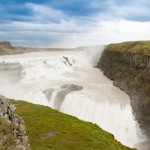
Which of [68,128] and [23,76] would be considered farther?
[23,76]

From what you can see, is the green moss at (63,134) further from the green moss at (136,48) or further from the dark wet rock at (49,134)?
the green moss at (136,48)

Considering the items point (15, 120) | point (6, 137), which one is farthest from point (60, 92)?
point (6, 137)

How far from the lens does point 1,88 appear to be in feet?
388

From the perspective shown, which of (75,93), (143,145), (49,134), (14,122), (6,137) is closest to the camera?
(6,137)

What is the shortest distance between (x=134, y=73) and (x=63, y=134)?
6467 cm

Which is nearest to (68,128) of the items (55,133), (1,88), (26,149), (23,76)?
(55,133)

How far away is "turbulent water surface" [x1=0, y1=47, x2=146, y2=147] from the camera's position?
90062 mm

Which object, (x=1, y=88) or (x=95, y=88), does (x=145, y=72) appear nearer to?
(x=95, y=88)

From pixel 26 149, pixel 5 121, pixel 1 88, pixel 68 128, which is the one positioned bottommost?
pixel 1 88

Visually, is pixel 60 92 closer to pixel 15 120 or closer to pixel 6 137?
pixel 15 120

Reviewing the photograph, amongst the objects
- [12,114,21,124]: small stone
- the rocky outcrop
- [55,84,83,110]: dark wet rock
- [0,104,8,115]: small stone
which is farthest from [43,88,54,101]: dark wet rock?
[0,104,8,115]: small stone

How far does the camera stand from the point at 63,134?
2264 inches

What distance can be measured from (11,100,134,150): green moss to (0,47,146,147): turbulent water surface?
2207 cm

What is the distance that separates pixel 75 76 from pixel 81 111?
5300 centimetres
